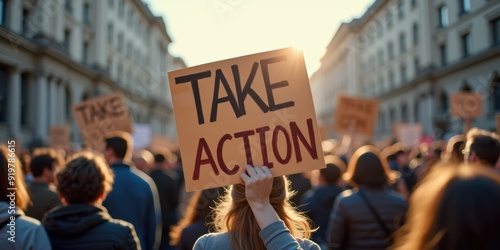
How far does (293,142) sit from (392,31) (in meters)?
42.3

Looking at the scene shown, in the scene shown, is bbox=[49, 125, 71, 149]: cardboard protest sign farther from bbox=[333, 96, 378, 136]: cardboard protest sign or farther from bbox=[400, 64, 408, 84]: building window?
bbox=[400, 64, 408, 84]: building window

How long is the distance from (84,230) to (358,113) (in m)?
6.64

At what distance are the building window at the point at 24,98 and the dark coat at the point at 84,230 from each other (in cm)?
2313

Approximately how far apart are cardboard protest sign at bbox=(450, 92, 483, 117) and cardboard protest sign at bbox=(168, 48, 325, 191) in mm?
8769

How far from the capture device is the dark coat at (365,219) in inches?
148

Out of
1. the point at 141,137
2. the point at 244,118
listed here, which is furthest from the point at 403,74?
the point at 244,118

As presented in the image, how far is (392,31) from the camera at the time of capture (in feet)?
136

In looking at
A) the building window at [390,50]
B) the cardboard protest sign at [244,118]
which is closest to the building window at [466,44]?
the building window at [390,50]

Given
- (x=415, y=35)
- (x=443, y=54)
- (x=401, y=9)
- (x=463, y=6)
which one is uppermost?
(x=401, y=9)

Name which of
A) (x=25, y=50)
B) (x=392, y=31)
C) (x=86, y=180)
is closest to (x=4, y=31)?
(x=25, y=50)

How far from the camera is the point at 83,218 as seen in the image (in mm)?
2758

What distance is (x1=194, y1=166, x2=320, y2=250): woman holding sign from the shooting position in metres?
1.93

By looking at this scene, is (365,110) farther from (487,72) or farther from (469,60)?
(469,60)

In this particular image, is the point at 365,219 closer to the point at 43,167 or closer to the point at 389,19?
the point at 43,167
